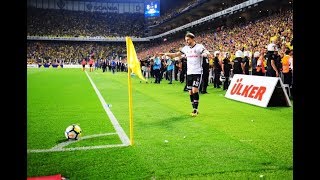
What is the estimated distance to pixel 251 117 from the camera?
9.75 metres

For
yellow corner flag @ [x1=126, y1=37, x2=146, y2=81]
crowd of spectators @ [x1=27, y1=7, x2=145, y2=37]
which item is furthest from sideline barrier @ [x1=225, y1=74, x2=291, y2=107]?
crowd of spectators @ [x1=27, y1=7, x2=145, y2=37]

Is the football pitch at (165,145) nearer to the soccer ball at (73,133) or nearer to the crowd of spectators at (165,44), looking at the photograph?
the soccer ball at (73,133)

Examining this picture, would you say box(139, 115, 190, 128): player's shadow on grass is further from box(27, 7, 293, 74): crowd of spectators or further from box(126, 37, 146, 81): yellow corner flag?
box(27, 7, 293, 74): crowd of spectators

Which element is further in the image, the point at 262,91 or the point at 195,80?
the point at 262,91

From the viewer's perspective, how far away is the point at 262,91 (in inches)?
476

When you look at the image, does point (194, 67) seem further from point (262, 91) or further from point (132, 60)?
point (132, 60)

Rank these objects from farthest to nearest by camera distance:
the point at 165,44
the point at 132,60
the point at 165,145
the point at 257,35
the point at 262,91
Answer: the point at 165,44 < the point at 257,35 < the point at 262,91 < the point at 165,145 < the point at 132,60

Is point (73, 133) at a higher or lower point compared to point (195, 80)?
lower

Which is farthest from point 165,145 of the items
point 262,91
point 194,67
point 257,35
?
point 257,35
